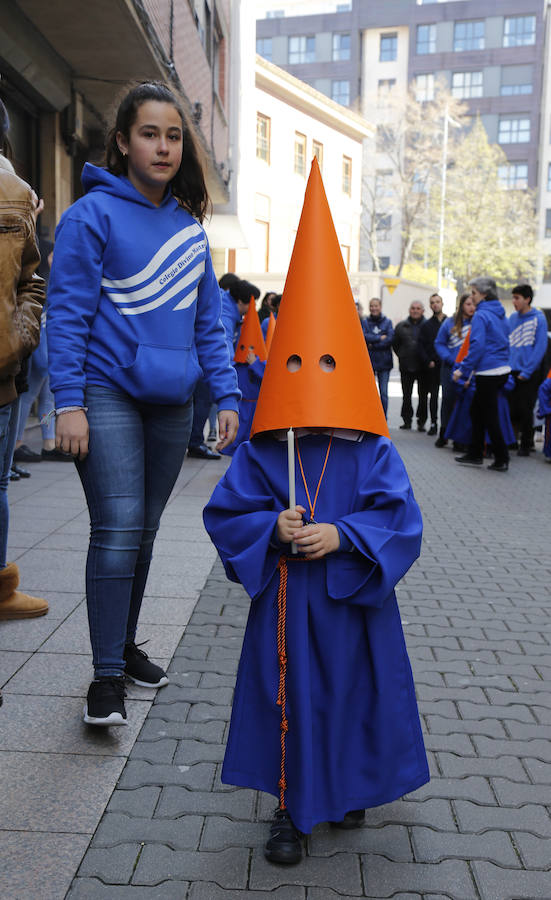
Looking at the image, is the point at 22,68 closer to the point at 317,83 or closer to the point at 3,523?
the point at 3,523

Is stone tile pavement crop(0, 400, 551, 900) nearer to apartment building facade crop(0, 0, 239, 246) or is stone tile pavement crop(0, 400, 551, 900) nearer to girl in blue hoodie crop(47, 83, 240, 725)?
girl in blue hoodie crop(47, 83, 240, 725)

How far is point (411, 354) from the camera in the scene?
13.5 meters

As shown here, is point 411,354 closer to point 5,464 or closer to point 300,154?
point 5,464

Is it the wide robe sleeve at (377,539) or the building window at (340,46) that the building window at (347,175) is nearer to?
the building window at (340,46)

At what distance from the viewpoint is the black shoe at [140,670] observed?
3.43 metres

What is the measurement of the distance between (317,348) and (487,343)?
306 inches

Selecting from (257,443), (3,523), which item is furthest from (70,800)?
(3,523)

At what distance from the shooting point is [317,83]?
60.8 m

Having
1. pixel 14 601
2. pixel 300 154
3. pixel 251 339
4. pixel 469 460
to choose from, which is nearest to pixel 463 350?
pixel 469 460

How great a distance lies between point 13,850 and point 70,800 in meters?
0.27

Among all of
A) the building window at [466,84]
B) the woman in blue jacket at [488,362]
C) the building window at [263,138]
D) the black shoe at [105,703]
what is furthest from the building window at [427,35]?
the black shoe at [105,703]

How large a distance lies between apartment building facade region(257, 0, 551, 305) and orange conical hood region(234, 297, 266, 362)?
5447cm

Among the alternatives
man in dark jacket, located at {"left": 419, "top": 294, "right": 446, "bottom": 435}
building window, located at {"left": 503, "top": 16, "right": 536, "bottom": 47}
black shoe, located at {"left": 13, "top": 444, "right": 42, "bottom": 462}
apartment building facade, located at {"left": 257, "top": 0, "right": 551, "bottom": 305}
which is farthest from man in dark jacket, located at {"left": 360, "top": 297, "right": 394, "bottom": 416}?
building window, located at {"left": 503, "top": 16, "right": 536, "bottom": 47}

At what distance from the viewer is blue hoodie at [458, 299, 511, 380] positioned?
9.71 m
